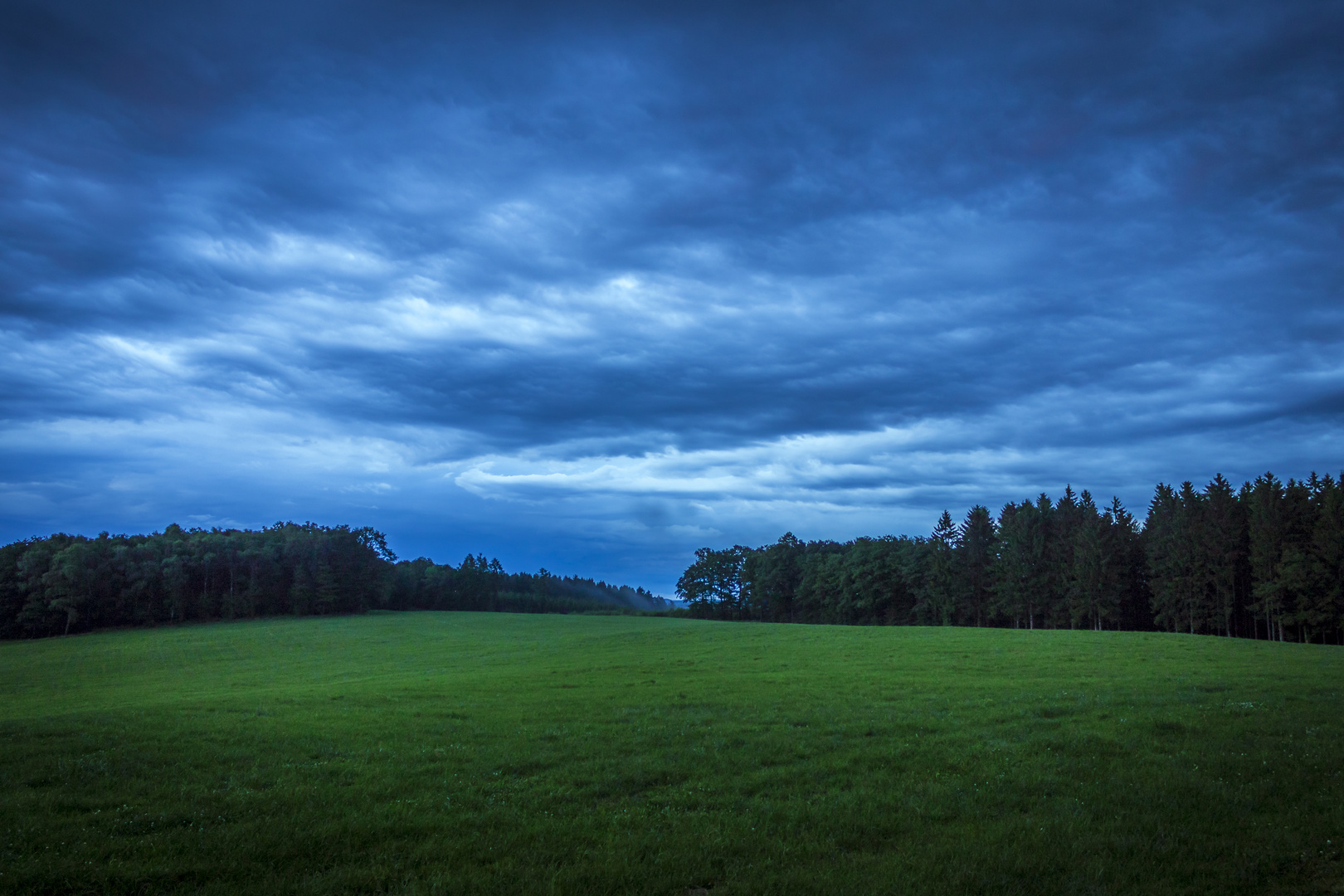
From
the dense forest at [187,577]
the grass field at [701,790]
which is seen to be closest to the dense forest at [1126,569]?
the grass field at [701,790]

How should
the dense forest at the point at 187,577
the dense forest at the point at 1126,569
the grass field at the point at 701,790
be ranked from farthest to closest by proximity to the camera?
1. the dense forest at the point at 187,577
2. the dense forest at the point at 1126,569
3. the grass field at the point at 701,790

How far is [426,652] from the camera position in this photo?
2285 inches

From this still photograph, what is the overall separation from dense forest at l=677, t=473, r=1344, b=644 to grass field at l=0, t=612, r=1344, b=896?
60.3 metres

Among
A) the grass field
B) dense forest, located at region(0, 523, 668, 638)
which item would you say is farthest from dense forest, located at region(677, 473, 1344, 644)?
dense forest, located at region(0, 523, 668, 638)

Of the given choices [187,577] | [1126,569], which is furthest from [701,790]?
[187,577]

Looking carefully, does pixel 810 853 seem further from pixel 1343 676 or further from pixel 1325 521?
pixel 1325 521

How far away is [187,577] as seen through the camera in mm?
105125

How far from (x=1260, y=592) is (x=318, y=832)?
94.9 meters

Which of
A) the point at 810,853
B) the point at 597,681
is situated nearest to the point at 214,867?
the point at 810,853

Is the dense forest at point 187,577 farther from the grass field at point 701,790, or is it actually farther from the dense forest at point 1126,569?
the grass field at point 701,790

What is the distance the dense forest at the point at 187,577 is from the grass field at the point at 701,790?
93091 mm

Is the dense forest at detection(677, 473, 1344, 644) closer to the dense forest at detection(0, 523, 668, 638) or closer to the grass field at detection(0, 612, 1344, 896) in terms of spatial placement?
the grass field at detection(0, 612, 1344, 896)

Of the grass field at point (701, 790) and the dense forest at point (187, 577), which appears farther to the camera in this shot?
the dense forest at point (187, 577)

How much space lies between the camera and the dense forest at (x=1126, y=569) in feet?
241
